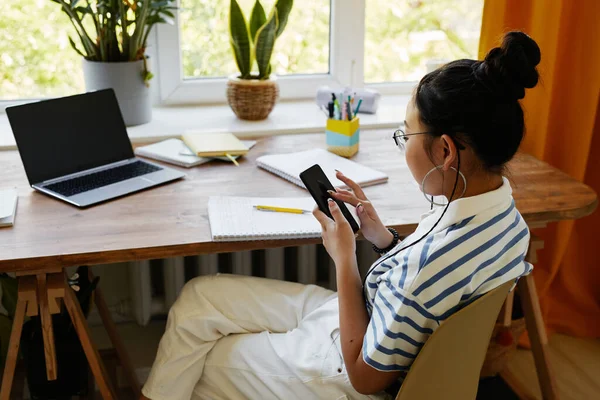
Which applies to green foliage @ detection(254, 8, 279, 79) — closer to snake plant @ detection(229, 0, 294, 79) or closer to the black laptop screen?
snake plant @ detection(229, 0, 294, 79)

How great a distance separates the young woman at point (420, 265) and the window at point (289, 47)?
1.00 meters

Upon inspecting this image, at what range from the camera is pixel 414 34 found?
243 cm

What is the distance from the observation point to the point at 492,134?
3.53 feet

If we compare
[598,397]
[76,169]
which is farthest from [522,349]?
[76,169]

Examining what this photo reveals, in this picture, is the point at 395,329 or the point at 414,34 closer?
the point at 395,329

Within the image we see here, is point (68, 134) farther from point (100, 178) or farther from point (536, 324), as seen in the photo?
point (536, 324)

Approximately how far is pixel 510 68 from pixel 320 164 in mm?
762

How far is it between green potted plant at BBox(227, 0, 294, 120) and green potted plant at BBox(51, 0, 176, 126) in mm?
204


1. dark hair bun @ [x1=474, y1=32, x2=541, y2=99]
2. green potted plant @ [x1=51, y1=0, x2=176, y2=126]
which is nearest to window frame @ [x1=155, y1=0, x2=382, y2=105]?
green potted plant @ [x1=51, y1=0, x2=176, y2=126]

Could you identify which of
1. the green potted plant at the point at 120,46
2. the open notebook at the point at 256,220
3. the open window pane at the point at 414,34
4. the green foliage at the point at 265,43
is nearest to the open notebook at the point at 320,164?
the open notebook at the point at 256,220

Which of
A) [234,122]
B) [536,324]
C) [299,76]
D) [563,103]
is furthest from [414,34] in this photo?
[536,324]

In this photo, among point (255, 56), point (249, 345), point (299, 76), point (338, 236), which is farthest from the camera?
point (299, 76)

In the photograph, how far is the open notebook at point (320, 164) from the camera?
1.69 m

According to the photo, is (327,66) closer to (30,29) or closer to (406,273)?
(30,29)
